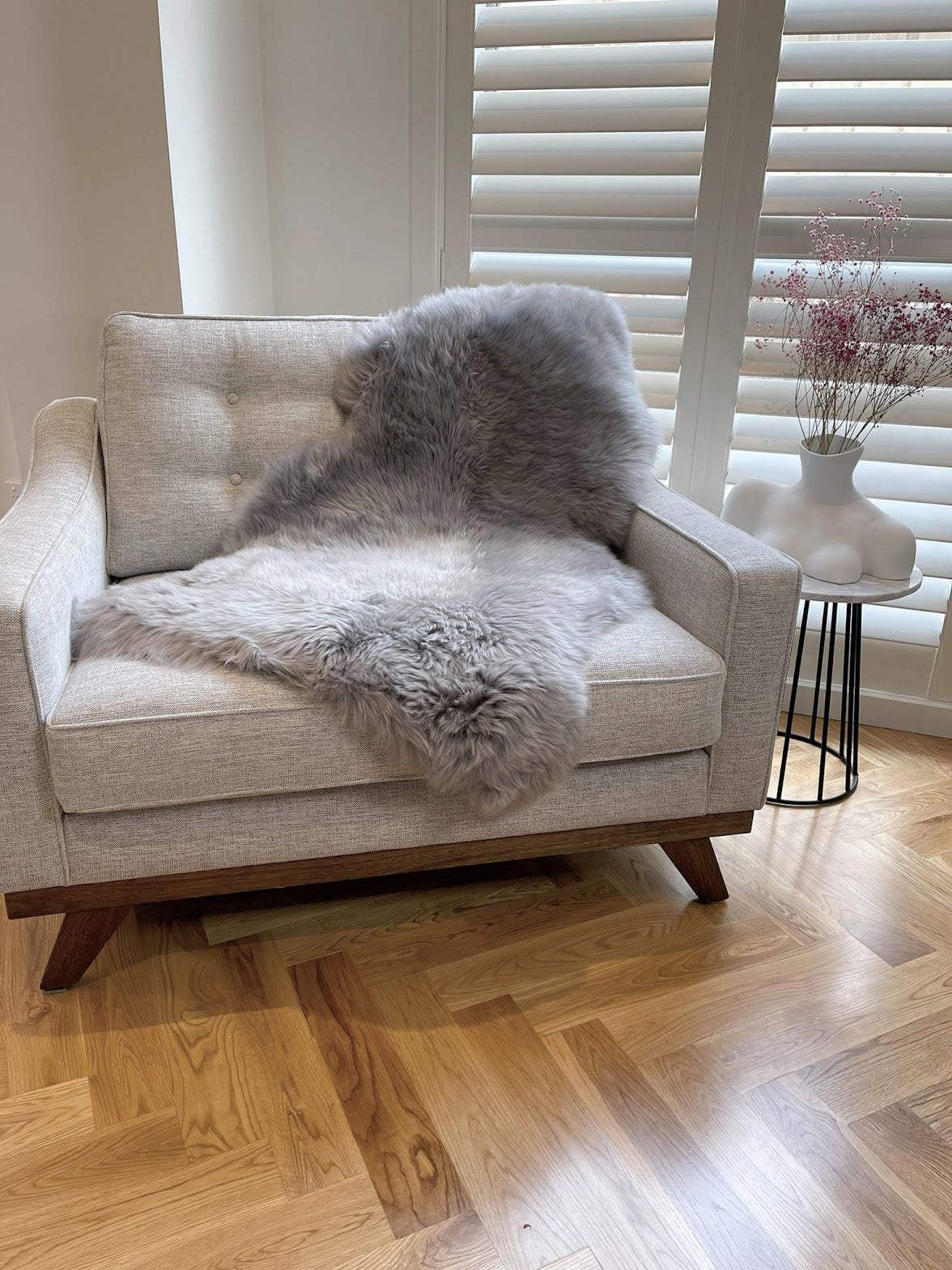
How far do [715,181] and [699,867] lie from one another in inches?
53.8

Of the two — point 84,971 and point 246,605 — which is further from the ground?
point 246,605

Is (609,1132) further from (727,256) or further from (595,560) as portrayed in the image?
(727,256)

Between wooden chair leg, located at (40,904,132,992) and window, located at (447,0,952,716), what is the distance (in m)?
1.50

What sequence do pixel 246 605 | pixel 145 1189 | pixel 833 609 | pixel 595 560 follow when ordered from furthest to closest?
pixel 833 609 < pixel 595 560 < pixel 246 605 < pixel 145 1189

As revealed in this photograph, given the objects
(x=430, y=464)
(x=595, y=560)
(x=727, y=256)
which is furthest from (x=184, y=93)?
(x=595, y=560)

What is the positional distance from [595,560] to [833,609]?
1.79 ft

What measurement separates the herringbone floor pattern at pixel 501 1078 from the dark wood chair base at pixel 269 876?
0.29 ft

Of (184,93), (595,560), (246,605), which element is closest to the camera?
(246,605)

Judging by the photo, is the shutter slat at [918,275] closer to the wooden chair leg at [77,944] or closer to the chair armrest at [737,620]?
the chair armrest at [737,620]

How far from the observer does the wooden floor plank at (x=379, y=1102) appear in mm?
1070

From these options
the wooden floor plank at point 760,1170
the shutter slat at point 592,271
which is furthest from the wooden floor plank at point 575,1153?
the shutter slat at point 592,271

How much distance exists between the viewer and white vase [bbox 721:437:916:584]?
173cm

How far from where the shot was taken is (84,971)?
4.48ft

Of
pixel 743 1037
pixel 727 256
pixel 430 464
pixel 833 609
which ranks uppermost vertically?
pixel 727 256
